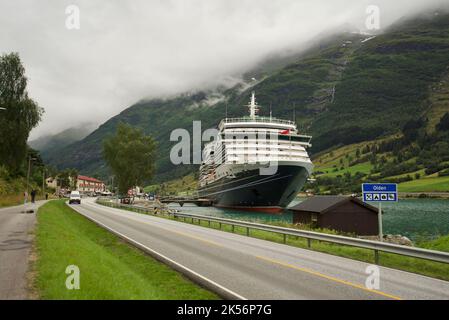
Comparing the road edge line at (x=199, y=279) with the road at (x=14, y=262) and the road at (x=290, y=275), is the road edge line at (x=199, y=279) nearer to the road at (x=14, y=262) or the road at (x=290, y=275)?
the road at (x=290, y=275)

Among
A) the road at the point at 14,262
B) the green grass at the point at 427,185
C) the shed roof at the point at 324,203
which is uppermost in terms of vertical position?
the green grass at the point at 427,185

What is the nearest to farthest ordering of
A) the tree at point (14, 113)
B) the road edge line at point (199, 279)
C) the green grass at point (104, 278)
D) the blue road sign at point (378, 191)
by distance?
the green grass at point (104, 278) → the road edge line at point (199, 279) → the blue road sign at point (378, 191) → the tree at point (14, 113)

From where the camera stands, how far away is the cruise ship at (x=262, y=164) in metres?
58.4

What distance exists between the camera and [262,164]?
190 feet

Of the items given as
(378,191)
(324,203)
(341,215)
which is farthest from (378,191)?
(324,203)

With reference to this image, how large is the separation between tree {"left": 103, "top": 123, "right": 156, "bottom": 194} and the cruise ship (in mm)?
13961

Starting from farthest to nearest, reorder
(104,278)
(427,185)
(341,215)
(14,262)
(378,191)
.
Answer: (427,185) → (341,215) → (378,191) → (14,262) → (104,278)

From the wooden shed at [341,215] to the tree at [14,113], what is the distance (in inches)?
1274

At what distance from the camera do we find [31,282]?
8164mm

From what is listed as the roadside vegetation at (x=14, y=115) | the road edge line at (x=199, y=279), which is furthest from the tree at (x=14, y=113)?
the road edge line at (x=199, y=279)

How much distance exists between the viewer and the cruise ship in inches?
2299

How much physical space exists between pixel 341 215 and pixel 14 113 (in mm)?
37931

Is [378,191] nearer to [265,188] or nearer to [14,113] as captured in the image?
[14,113]
